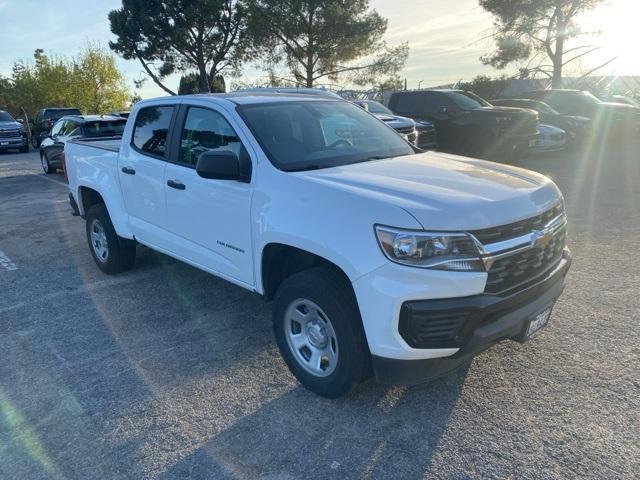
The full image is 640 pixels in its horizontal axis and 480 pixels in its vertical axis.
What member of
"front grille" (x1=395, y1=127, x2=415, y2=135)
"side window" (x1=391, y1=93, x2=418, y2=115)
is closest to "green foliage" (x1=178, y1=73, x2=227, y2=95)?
"side window" (x1=391, y1=93, x2=418, y2=115)

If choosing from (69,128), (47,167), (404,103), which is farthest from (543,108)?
(47,167)

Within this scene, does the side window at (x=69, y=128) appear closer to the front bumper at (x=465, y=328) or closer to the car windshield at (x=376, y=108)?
the car windshield at (x=376, y=108)

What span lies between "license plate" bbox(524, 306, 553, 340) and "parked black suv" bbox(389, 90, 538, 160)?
31.0 ft

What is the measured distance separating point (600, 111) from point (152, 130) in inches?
661

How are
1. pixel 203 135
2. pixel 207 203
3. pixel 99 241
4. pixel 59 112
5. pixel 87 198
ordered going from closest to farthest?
pixel 207 203
pixel 203 135
pixel 99 241
pixel 87 198
pixel 59 112

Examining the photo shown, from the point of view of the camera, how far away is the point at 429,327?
2641 mm

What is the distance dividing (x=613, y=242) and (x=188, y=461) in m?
5.48

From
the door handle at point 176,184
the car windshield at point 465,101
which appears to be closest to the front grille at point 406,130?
the car windshield at point 465,101

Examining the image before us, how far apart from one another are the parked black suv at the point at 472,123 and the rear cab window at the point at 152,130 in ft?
29.4

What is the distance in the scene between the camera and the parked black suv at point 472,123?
11.7 meters

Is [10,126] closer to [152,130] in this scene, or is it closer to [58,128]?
[58,128]

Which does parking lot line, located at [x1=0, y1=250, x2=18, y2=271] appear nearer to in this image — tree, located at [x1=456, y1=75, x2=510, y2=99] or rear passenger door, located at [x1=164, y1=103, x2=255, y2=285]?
rear passenger door, located at [x1=164, y1=103, x2=255, y2=285]

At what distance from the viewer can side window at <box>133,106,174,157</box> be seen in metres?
4.52

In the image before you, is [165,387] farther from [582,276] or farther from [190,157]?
[582,276]
